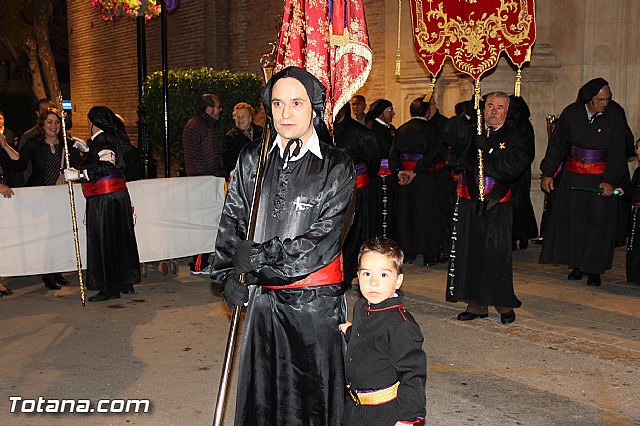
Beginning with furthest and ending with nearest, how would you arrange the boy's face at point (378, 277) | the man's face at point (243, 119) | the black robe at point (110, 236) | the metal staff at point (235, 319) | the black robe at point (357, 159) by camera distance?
1. the man's face at point (243, 119)
2. the black robe at point (357, 159)
3. the black robe at point (110, 236)
4. the metal staff at point (235, 319)
5. the boy's face at point (378, 277)

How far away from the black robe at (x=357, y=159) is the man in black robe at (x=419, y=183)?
1.06 metres

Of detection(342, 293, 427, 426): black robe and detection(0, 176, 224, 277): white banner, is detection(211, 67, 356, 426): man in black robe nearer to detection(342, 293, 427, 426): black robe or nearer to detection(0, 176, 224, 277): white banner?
detection(342, 293, 427, 426): black robe

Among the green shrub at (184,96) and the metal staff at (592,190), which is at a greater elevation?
the green shrub at (184,96)

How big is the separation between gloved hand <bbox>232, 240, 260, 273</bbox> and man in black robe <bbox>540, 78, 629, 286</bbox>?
6.15m

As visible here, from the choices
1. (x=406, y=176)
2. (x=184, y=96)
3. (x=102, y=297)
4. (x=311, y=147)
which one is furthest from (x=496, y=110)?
(x=184, y=96)

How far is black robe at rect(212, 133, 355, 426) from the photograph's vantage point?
4.22 m

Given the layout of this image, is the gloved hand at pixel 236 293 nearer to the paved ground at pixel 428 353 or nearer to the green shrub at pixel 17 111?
the paved ground at pixel 428 353

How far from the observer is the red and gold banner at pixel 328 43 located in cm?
505

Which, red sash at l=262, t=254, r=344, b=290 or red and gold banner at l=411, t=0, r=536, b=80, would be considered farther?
red and gold banner at l=411, t=0, r=536, b=80

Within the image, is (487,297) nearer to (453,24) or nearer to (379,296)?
(453,24)

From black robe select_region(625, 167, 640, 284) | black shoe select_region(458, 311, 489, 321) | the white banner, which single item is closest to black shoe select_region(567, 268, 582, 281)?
black robe select_region(625, 167, 640, 284)

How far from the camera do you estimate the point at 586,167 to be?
952 centimetres

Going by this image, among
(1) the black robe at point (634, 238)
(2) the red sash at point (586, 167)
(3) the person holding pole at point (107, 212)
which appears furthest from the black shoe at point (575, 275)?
(3) the person holding pole at point (107, 212)

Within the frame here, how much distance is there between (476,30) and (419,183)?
118 inches
